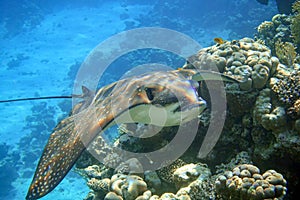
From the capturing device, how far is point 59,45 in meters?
39.5

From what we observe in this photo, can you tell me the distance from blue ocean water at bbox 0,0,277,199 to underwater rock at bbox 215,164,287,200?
15.7m

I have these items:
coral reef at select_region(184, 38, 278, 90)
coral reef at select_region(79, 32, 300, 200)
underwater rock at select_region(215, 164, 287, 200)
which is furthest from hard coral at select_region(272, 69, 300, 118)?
underwater rock at select_region(215, 164, 287, 200)

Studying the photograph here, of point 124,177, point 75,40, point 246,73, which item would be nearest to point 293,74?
point 246,73

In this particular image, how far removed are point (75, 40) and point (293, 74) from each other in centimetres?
4114

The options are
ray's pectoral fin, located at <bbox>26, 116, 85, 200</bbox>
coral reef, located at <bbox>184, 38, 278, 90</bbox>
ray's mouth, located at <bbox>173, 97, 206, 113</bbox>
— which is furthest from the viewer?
coral reef, located at <bbox>184, 38, 278, 90</bbox>

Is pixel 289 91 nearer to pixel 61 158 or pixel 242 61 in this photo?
pixel 242 61

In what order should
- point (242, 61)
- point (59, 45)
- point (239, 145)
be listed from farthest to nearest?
point (59, 45)
point (242, 61)
point (239, 145)

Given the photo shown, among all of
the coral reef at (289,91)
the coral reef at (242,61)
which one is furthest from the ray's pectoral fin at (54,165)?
the coral reef at (289,91)

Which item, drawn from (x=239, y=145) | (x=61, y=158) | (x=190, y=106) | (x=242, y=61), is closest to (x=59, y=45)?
(x=242, y=61)

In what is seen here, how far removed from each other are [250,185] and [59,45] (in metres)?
41.3

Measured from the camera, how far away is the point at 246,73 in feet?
13.8

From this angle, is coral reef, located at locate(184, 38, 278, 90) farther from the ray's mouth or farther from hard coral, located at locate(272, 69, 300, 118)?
the ray's mouth

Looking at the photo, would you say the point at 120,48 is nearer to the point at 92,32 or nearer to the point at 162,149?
the point at 92,32

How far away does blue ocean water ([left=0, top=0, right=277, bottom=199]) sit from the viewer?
20719 mm
